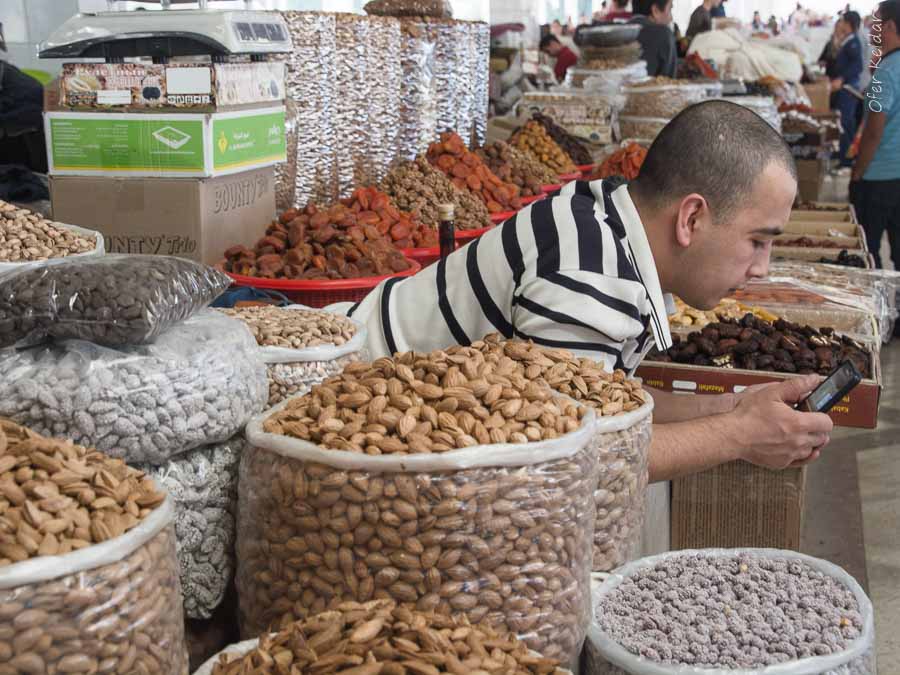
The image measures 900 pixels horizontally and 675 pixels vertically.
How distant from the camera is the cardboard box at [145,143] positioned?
221 cm

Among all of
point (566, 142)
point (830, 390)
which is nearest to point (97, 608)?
point (830, 390)

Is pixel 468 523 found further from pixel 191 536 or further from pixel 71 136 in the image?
pixel 71 136

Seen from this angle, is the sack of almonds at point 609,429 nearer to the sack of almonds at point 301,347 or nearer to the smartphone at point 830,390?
the sack of almonds at point 301,347

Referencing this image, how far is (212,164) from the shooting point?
224 centimetres

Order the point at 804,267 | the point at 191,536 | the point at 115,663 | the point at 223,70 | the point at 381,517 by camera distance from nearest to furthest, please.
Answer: the point at 115,663 → the point at 381,517 → the point at 191,536 → the point at 223,70 → the point at 804,267

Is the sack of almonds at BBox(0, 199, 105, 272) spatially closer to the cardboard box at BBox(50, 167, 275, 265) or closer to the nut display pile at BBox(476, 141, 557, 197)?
the cardboard box at BBox(50, 167, 275, 265)

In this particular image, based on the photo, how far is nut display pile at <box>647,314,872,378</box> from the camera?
257 cm

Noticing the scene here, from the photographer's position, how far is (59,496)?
86cm

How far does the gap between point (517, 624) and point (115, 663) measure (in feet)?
1.32

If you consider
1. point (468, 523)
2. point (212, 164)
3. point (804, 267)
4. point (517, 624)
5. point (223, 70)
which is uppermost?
point (223, 70)

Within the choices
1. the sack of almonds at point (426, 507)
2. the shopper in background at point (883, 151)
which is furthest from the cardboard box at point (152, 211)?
the shopper in background at point (883, 151)

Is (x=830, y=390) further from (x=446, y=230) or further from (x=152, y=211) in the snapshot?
(x=152, y=211)

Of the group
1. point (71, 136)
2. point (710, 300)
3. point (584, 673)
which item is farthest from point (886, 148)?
point (584, 673)

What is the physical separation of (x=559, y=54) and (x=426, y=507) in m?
9.42
